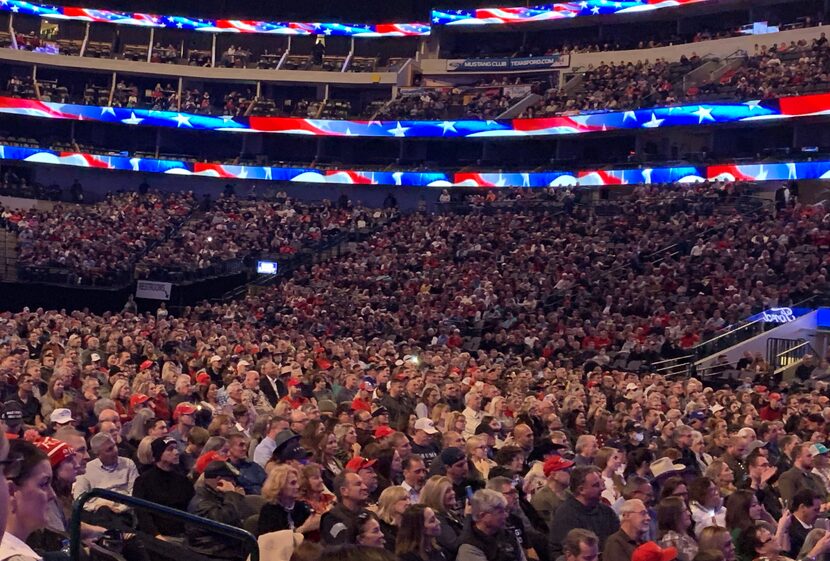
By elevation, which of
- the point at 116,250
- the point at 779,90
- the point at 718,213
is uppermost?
the point at 779,90

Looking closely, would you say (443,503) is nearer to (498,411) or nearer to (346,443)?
(346,443)

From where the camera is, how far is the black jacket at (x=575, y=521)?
9.09m

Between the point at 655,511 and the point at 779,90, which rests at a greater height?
the point at 779,90

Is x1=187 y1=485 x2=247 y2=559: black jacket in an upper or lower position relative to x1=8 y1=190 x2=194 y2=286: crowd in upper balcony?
upper

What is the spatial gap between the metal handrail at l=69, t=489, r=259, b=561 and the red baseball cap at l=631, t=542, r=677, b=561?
3019 millimetres

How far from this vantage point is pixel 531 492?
35.3ft

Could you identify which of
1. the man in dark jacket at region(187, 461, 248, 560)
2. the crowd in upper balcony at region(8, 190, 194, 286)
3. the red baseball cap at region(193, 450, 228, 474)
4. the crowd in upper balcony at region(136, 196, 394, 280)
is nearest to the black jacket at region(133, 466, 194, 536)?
the man in dark jacket at region(187, 461, 248, 560)

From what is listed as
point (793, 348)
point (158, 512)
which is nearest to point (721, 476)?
point (158, 512)

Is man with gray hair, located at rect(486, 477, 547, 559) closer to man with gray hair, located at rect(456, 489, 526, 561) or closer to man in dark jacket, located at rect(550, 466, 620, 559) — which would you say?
man in dark jacket, located at rect(550, 466, 620, 559)

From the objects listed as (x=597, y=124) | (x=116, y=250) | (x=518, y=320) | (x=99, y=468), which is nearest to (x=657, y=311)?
(x=518, y=320)

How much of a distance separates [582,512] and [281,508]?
2.39 metres

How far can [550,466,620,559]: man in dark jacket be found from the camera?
29.8 feet

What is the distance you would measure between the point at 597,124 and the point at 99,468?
37.5m

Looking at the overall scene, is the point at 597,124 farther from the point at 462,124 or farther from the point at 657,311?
the point at 657,311
